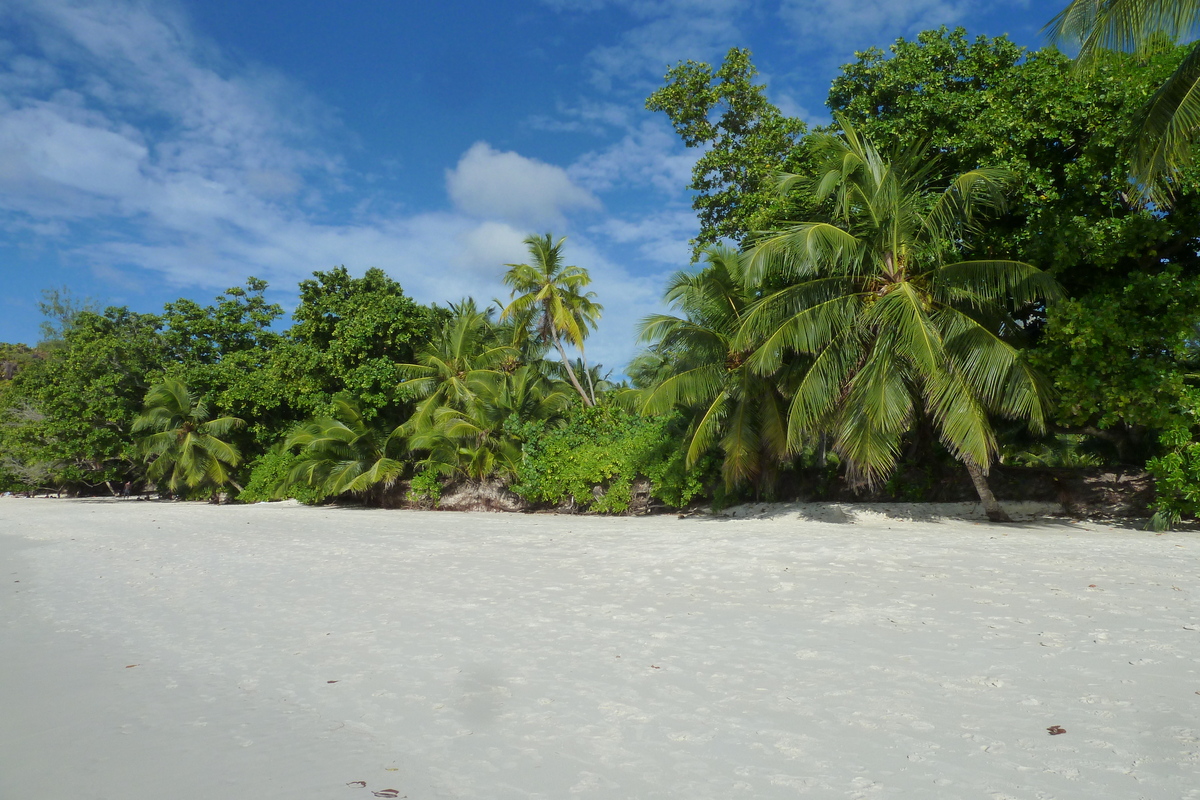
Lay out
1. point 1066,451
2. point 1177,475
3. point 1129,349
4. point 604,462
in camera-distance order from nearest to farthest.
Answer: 1. point 1177,475
2. point 1129,349
3. point 604,462
4. point 1066,451

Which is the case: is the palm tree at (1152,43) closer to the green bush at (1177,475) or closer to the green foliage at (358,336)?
the green bush at (1177,475)

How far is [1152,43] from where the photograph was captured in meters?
7.52

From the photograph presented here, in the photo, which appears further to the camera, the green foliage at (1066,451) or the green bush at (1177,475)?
the green foliage at (1066,451)

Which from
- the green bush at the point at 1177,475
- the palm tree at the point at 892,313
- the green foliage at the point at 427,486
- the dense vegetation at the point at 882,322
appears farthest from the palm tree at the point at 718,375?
the green foliage at the point at 427,486

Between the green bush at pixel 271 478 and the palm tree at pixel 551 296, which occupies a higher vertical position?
the palm tree at pixel 551 296

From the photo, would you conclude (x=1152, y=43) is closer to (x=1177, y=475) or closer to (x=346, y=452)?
(x=1177, y=475)

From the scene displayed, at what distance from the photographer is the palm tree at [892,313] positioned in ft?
37.7

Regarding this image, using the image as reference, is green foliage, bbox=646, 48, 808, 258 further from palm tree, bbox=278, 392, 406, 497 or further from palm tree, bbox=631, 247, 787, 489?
palm tree, bbox=278, 392, 406, 497

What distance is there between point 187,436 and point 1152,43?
104 ft

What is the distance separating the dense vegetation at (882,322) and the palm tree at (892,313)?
0.14ft

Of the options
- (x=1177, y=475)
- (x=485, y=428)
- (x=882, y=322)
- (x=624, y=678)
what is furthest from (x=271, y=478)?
(x=1177, y=475)

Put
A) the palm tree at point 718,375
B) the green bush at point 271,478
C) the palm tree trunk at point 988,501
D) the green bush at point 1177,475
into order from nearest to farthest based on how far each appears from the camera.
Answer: the green bush at point 1177,475 < the palm tree trunk at point 988,501 < the palm tree at point 718,375 < the green bush at point 271,478

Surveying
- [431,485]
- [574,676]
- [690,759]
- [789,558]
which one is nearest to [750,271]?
[789,558]

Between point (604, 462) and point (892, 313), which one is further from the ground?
point (892, 313)
